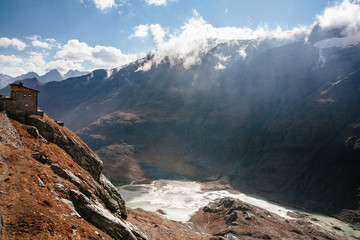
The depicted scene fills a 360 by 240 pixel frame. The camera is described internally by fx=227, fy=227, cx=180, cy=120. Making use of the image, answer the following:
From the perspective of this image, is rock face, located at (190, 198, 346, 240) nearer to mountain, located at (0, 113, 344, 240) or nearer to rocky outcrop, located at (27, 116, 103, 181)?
mountain, located at (0, 113, 344, 240)

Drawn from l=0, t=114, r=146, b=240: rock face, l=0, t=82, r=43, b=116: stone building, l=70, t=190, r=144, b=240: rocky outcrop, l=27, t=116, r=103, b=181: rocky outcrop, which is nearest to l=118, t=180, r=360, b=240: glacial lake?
l=27, t=116, r=103, b=181: rocky outcrop

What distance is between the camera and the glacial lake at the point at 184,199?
111m

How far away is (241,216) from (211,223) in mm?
14226

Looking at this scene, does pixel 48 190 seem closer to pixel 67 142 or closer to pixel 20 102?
pixel 67 142

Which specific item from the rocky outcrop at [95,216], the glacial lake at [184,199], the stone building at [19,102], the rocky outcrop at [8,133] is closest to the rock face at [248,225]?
the glacial lake at [184,199]

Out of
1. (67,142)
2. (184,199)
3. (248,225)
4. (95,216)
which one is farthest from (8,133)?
(184,199)

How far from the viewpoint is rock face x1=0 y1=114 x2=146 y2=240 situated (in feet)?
51.3

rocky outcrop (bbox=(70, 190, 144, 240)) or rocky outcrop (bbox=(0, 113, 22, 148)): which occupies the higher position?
rocky outcrop (bbox=(0, 113, 22, 148))

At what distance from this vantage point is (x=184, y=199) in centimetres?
14300

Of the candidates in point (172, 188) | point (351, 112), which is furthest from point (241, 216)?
point (351, 112)

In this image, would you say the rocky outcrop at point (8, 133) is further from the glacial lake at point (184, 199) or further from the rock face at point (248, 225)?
the glacial lake at point (184, 199)

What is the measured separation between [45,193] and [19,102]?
20625 millimetres

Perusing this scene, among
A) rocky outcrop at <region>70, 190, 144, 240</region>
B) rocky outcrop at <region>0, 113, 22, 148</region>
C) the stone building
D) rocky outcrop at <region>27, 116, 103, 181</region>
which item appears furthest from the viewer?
rocky outcrop at <region>27, 116, 103, 181</region>

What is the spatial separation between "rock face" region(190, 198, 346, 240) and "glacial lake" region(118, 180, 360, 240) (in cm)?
1203
